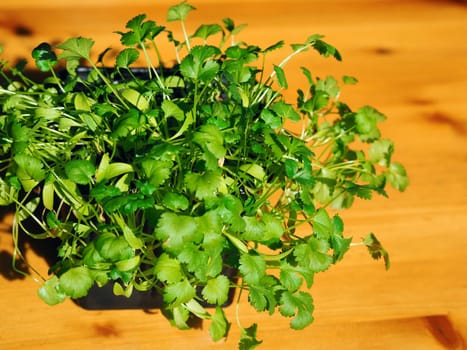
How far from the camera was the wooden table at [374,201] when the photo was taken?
113 cm

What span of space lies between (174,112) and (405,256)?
59 cm

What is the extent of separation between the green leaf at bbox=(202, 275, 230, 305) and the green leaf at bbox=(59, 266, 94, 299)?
145mm

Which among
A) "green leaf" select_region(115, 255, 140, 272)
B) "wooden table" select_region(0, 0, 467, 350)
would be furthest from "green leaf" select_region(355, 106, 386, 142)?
"green leaf" select_region(115, 255, 140, 272)

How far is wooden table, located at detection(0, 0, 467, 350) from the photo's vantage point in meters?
1.13

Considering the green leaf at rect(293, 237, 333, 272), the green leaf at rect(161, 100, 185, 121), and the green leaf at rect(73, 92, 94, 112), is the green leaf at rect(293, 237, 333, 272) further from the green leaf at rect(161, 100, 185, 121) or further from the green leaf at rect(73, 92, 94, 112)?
the green leaf at rect(73, 92, 94, 112)

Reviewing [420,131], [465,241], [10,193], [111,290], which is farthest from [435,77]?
[10,193]

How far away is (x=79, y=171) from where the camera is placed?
852 mm

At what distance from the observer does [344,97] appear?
5.12 ft

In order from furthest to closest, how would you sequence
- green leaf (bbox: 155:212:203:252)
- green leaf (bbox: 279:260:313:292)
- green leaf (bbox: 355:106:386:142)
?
green leaf (bbox: 355:106:386:142), green leaf (bbox: 279:260:313:292), green leaf (bbox: 155:212:203:252)

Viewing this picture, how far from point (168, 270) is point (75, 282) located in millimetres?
116

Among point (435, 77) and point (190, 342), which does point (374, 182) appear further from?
point (435, 77)

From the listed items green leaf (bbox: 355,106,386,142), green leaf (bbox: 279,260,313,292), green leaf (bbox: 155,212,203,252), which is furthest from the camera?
green leaf (bbox: 355,106,386,142)

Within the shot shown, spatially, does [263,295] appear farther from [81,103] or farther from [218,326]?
[81,103]

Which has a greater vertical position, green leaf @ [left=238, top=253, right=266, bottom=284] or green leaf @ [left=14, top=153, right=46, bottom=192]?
green leaf @ [left=14, top=153, right=46, bottom=192]
